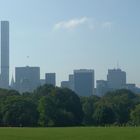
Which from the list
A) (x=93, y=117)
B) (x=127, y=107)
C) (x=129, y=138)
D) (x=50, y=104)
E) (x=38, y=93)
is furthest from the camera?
(x=38, y=93)

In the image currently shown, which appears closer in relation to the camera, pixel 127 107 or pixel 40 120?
pixel 40 120

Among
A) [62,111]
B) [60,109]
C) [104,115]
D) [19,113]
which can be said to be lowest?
[104,115]

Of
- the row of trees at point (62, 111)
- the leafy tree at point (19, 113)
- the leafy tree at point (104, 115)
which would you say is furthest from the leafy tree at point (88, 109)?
the leafy tree at point (19, 113)

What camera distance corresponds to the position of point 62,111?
92.9m

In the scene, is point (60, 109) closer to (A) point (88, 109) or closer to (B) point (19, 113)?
(B) point (19, 113)

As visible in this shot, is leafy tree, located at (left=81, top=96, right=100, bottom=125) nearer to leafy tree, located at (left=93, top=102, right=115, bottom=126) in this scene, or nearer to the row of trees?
the row of trees

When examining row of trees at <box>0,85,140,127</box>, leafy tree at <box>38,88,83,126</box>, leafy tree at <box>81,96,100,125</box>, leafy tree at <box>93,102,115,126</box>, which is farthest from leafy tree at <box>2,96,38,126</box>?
leafy tree at <box>81,96,100,125</box>

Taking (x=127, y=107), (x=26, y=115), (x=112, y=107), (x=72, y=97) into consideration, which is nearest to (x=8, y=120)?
(x=26, y=115)

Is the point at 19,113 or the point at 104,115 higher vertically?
the point at 19,113

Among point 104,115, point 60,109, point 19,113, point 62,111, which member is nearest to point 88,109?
point 104,115

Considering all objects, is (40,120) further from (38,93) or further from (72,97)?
(38,93)

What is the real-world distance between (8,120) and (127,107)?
36611mm

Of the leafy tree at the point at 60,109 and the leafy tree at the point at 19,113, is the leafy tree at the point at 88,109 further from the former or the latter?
the leafy tree at the point at 19,113

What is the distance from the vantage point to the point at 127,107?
112000 mm
